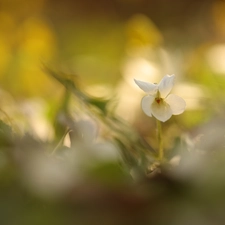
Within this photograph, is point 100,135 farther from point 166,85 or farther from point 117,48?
point 117,48

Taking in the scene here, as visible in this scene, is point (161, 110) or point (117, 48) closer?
point (161, 110)

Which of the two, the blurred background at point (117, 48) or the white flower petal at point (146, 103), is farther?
the blurred background at point (117, 48)

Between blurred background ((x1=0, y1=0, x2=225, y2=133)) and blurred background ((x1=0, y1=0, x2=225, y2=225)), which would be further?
blurred background ((x1=0, y1=0, x2=225, y2=133))

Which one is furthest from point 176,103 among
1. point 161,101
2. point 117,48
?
A: point 117,48

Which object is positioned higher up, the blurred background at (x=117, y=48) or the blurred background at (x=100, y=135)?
the blurred background at (x=117, y=48)

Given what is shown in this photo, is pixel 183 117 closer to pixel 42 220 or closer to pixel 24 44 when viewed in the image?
pixel 42 220

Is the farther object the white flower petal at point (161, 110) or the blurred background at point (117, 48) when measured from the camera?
the blurred background at point (117, 48)

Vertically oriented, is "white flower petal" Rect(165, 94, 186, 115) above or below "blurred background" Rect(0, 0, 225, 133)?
below
